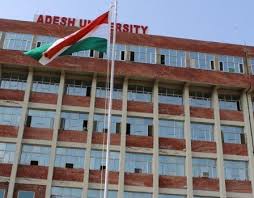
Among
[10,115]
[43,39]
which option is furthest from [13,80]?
[43,39]

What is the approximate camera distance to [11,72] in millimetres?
34219

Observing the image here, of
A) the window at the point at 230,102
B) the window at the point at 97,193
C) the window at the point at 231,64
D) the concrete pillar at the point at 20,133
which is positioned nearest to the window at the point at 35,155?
the concrete pillar at the point at 20,133

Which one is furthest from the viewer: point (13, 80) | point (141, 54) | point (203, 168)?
point (141, 54)

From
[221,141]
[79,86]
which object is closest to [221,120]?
[221,141]

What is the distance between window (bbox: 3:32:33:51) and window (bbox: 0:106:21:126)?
4.75 metres

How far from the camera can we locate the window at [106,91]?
34353 mm

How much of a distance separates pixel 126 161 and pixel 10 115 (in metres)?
8.90

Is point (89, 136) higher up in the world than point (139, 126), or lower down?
lower down

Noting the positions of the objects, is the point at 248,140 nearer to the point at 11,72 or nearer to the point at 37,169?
the point at 37,169

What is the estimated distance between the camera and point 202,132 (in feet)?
112

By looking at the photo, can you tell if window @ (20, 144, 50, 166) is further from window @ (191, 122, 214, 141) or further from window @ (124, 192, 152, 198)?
window @ (191, 122, 214, 141)

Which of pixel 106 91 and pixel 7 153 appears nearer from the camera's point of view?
pixel 7 153

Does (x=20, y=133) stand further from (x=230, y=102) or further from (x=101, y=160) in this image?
(x=230, y=102)

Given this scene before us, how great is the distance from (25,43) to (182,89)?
41.2 feet
